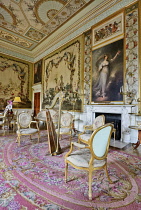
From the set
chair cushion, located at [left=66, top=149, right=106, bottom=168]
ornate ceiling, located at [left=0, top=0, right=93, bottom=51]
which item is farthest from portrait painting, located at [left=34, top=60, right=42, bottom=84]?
chair cushion, located at [left=66, top=149, right=106, bottom=168]

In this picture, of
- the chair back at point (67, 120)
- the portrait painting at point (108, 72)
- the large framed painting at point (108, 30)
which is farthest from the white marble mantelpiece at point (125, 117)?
the large framed painting at point (108, 30)

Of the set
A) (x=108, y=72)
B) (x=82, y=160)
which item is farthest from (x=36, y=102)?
(x=82, y=160)

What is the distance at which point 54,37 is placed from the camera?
25.9ft

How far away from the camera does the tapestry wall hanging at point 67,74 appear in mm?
6234

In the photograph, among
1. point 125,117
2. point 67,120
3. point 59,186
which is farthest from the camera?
point 67,120

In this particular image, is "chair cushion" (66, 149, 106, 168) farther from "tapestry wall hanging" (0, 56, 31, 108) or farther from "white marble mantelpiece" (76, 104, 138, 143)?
"tapestry wall hanging" (0, 56, 31, 108)

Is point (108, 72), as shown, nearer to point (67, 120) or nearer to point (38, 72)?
point (67, 120)

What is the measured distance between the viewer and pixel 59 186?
5.74 ft

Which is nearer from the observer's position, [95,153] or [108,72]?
[95,153]

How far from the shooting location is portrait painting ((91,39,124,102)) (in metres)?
4.58

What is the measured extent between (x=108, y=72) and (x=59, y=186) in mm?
4438

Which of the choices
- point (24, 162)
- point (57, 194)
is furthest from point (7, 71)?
point (57, 194)

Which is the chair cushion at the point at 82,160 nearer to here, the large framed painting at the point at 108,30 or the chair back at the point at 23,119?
the chair back at the point at 23,119

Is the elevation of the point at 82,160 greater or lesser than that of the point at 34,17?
lesser
